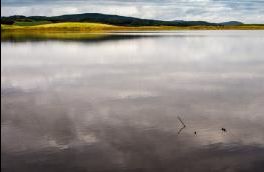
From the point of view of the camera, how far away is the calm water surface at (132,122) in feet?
34.8

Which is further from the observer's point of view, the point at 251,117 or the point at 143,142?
the point at 251,117

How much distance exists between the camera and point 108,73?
1091 inches

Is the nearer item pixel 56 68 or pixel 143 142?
pixel 143 142

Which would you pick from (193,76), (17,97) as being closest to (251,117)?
(17,97)

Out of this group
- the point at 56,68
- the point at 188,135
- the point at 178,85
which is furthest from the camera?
the point at 56,68

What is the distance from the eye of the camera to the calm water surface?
10602 mm

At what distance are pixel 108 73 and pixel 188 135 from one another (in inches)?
604

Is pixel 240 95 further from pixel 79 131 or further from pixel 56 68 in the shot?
pixel 56 68

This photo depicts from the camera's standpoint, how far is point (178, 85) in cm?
2236

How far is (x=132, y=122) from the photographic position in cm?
1422

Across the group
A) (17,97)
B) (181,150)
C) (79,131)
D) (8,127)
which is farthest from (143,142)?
(17,97)

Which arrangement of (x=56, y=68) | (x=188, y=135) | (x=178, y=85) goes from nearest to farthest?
(x=188, y=135) → (x=178, y=85) → (x=56, y=68)

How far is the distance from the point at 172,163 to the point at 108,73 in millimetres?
17604

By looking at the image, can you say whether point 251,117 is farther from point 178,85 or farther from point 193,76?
point 193,76
